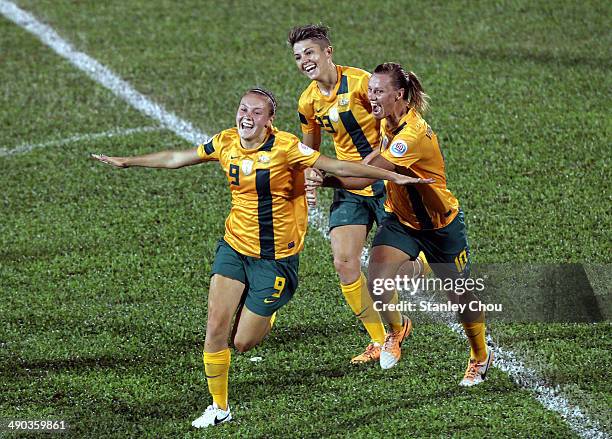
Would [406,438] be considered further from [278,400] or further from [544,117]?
[544,117]

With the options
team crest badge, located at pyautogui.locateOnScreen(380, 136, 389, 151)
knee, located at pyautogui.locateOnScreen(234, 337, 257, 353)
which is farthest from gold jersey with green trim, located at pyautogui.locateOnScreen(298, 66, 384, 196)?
knee, located at pyautogui.locateOnScreen(234, 337, 257, 353)

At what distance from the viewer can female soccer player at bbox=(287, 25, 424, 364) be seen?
7637 mm

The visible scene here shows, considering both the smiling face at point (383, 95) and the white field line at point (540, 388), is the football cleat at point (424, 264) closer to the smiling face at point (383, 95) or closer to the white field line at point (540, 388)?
the white field line at point (540, 388)

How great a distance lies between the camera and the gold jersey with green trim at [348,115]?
7684mm

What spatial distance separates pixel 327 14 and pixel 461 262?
7.22 metres

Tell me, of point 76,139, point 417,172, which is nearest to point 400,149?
point 417,172

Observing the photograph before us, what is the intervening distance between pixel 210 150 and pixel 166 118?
4848 mm

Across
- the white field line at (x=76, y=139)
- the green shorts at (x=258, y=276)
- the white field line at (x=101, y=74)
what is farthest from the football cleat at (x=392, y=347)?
the white field line at (x=76, y=139)

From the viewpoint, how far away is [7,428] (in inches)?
265

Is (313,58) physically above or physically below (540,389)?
above

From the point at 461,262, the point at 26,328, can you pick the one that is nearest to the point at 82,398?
the point at 26,328

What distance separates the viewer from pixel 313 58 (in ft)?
25.2

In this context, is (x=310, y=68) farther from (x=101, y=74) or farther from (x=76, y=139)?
(x=101, y=74)

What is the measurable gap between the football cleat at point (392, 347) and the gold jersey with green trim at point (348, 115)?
3.10 ft
